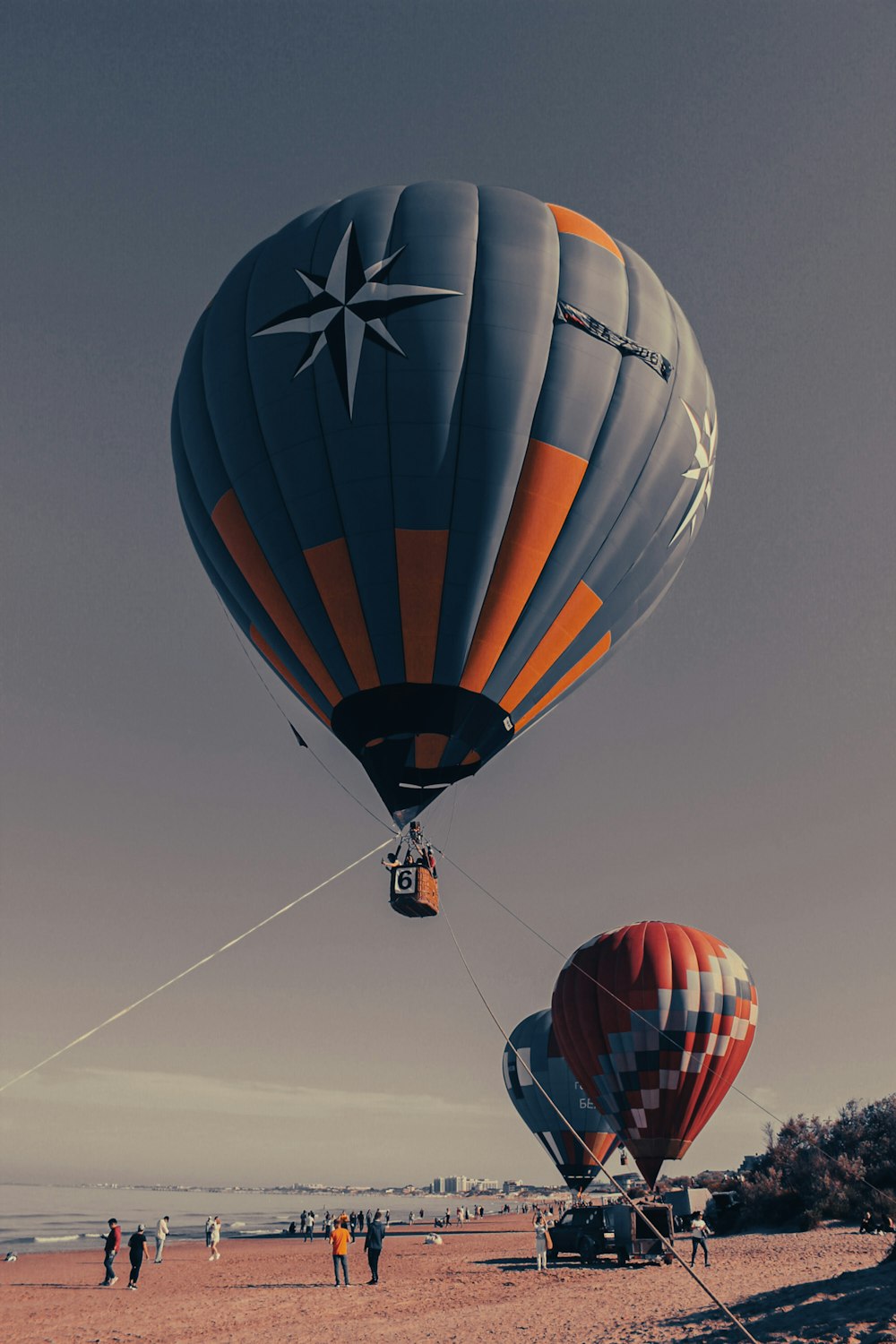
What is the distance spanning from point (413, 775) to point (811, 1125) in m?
41.2

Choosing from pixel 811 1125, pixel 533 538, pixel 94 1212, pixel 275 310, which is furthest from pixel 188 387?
pixel 94 1212

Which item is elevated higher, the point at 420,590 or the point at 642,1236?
the point at 420,590

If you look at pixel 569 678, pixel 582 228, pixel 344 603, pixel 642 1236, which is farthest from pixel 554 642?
pixel 642 1236

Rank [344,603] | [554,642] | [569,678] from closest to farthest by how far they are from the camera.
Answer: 1. [344,603]
2. [554,642]
3. [569,678]

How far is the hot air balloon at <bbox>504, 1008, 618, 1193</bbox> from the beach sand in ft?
42.4

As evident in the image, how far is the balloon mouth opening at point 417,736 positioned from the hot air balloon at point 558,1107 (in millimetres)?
27493

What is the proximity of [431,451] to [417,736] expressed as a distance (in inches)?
226

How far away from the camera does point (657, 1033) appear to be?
101 feet

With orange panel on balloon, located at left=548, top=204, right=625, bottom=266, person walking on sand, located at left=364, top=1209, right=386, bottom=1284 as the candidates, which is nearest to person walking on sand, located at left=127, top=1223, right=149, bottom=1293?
person walking on sand, located at left=364, top=1209, right=386, bottom=1284

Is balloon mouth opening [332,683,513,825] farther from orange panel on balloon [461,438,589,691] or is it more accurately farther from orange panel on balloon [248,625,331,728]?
orange panel on balloon [248,625,331,728]

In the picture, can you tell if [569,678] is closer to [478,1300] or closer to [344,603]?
[344,603]

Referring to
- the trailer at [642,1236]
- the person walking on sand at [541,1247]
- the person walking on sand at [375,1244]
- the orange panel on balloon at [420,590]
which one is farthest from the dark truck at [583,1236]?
the orange panel on balloon at [420,590]

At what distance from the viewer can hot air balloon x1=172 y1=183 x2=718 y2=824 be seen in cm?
1880

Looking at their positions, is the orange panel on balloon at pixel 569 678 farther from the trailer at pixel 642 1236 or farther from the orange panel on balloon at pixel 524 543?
the trailer at pixel 642 1236
